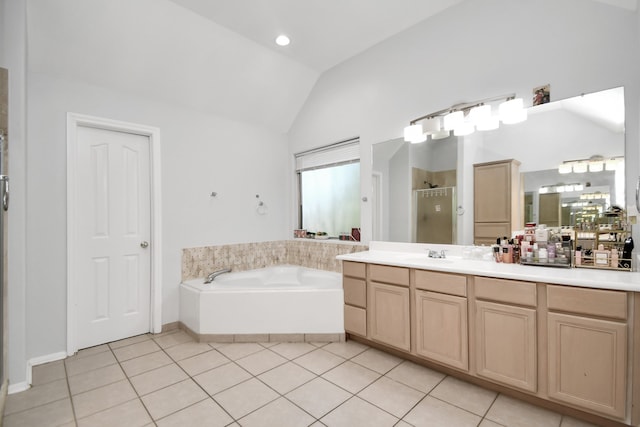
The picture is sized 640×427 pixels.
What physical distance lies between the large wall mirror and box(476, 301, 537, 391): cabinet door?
79 centimetres

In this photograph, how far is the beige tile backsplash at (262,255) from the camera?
334cm

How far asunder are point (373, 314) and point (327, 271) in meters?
1.18

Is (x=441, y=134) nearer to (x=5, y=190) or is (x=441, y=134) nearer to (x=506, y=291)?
(x=506, y=291)

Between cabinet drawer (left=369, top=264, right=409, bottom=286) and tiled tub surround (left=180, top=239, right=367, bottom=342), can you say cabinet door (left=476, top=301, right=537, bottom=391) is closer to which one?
cabinet drawer (left=369, top=264, right=409, bottom=286)

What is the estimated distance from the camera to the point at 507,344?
1.85 m

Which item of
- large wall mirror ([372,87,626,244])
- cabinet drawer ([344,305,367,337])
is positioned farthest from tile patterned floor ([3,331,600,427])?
large wall mirror ([372,87,626,244])

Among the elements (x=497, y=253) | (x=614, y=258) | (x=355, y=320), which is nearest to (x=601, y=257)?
(x=614, y=258)

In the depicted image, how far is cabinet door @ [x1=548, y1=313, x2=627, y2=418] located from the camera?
1528 mm

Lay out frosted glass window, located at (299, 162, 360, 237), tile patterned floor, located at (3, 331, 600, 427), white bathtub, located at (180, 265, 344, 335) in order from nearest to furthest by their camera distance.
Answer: tile patterned floor, located at (3, 331, 600, 427) < white bathtub, located at (180, 265, 344, 335) < frosted glass window, located at (299, 162, 360, 237)

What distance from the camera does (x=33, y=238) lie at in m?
2.39

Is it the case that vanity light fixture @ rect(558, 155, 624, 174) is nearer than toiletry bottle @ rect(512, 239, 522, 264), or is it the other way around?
vanity light fixture @ rect(558, 155, 624, 174)

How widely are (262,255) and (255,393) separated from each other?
6.94ft

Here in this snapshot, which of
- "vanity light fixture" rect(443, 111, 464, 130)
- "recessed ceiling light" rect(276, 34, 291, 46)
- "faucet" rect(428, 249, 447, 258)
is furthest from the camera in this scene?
"recessed ceiling light" rect(276, 34, 291, 46)

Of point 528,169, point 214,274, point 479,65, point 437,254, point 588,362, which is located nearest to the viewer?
point 588,362
